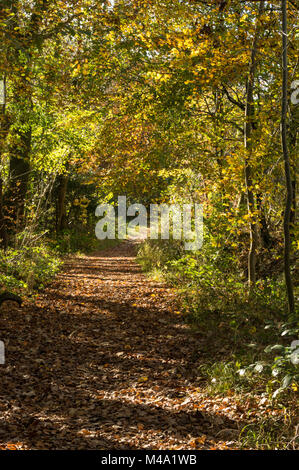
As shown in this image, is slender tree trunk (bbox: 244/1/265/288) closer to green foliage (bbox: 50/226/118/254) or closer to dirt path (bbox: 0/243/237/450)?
dirt path (bbox: 0/243/237/450)

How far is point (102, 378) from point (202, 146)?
6.15m

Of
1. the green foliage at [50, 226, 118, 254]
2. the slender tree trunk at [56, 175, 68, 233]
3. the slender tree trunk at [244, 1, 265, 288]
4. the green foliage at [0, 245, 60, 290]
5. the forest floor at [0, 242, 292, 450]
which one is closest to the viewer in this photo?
the forest floor at [0, 242, 292, 450]

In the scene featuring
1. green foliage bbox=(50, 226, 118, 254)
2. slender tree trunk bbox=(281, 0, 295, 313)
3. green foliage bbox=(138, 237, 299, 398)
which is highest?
slender tree trunk bbox=(281, 0, 295, 313)

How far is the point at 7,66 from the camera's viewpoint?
23.8 ft

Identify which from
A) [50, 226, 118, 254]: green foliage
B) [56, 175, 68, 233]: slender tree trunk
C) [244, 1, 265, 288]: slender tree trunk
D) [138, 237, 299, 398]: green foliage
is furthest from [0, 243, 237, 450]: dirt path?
[56, 175, 68, 233]: slender tree trunk

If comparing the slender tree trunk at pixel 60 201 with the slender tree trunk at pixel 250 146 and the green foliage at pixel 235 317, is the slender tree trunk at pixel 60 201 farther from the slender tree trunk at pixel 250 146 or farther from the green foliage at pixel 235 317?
the slender tree trunk at pixel 250 146

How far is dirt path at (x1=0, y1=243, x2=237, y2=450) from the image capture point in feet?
13.8

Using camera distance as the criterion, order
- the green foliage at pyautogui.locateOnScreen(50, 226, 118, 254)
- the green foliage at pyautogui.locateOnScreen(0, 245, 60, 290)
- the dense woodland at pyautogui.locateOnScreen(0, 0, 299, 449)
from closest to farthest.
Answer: the dense woodland at pyautogui.locateOnScreen(0, 0, 299, 449), the green foliage at pyautogui.locateOnScreen(0, 245, 60, 290), the green foliage at pyautogui.locateOnScreen(50, 226, 118, 254)

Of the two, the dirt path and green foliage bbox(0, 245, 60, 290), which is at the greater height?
green foliage bbox(0, 245, 60, 290)

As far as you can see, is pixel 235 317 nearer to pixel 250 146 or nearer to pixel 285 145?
pixel 250 146

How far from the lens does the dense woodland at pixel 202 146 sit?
543 centimetres

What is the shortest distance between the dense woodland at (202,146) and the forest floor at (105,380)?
101 mm

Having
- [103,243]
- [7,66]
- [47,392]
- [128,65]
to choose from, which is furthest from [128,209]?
[47,392]

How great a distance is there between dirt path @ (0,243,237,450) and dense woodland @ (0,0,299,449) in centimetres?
11
